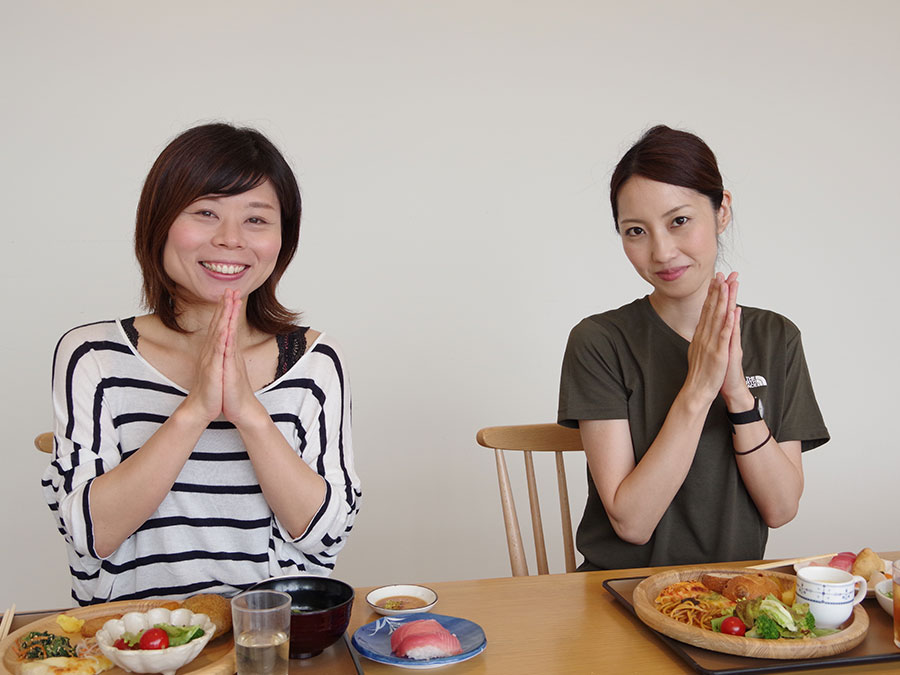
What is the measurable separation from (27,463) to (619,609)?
6.61ft

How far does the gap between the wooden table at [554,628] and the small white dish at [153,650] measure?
0.20 m

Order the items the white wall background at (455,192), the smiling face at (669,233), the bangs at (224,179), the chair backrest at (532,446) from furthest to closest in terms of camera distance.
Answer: the white wall background at (455,192) → the chair backrest at (532,446) → the smiling face at (669,233) → the bangs at (224,179)

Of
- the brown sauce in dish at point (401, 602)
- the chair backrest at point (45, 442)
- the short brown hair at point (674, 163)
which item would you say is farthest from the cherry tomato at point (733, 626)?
the chair backrest at point (45, 442)

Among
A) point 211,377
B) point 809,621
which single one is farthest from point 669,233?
point 211,377

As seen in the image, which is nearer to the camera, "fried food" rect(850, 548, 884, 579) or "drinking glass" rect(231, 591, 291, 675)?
"drinking glass" rect(231, 591, 291, 675)

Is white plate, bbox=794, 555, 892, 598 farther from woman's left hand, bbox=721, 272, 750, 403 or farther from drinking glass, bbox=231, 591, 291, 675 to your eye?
drinking glass, bbox=231, 591, 291, 675

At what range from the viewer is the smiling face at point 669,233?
165 cm

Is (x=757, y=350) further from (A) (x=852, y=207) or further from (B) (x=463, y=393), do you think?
(A) (x=852, y=207)

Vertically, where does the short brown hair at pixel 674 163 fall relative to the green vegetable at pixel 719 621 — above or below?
above

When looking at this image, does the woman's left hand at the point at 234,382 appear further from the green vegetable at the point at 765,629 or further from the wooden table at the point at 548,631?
the green vegetable at the point at 765,629

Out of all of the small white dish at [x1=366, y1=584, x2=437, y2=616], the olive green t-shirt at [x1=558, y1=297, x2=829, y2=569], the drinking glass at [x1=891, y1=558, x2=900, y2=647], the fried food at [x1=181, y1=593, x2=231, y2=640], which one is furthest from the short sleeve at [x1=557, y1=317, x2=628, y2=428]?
the fried food at [x1=181, y1=593, x2=231, y2=640]

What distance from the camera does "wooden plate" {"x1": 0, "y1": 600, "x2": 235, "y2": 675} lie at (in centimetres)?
99

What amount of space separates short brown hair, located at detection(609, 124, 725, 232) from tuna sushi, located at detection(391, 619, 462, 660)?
97cm

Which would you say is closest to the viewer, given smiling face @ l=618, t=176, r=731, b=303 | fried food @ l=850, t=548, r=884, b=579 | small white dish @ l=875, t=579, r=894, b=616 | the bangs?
small white dish @ l=875, t=579, r=894, b=616
